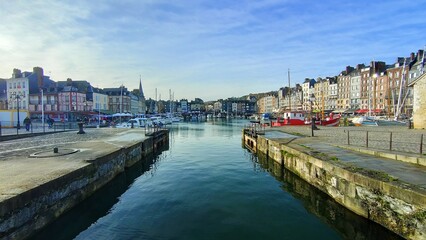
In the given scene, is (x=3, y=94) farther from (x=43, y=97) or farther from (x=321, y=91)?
(x=321, y=91)

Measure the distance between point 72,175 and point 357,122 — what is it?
1856 inches

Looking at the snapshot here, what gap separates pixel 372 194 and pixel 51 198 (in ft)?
36.3

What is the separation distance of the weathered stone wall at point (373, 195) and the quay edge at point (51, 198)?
1090cm

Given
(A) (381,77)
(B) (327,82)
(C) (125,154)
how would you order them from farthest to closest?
(B) (327,82), (A) (381,77), (C) (125,154)

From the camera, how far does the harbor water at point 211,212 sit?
8.74 meters

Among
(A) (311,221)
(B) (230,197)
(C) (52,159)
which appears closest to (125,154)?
(C) (52,159)

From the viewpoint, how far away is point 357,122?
45625mm

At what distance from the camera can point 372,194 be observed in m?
8.74

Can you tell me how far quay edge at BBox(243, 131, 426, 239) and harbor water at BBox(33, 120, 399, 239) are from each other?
0.37m

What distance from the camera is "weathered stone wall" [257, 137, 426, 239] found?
280 inches

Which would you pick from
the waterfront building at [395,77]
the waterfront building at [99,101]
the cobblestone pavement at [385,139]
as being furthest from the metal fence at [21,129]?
the waterfront building at [395,77]

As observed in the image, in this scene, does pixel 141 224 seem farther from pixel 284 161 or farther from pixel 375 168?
pixel 284 161

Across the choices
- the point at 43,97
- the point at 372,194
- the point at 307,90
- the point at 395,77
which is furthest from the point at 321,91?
the point at 372,194

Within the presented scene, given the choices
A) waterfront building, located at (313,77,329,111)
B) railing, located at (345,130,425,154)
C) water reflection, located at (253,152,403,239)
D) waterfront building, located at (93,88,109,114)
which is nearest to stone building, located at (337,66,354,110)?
waterfront building, located at (313,77,329,111)
